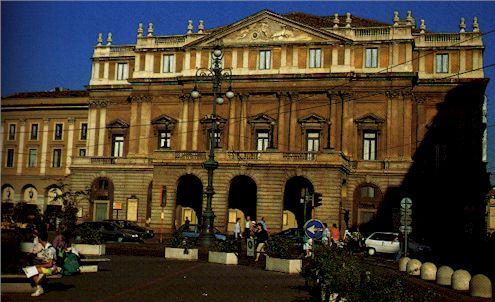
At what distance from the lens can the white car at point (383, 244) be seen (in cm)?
4256

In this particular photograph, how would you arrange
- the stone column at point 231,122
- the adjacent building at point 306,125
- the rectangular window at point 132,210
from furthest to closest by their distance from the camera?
the rectangular window at point 132,210 → the stone column at point 231,122 → the adjacent building at point 306,125

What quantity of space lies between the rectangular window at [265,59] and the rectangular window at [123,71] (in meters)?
13.5

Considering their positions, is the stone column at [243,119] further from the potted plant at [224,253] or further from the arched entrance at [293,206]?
the potted plant at [224,253]

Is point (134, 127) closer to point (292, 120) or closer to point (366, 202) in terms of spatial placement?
point (292, 120)

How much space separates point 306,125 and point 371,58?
7384mm

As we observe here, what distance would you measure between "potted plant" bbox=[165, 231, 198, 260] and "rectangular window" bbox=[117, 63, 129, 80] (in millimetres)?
36785

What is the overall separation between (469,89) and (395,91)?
571 centimetres

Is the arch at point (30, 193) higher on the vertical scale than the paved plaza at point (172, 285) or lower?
higher

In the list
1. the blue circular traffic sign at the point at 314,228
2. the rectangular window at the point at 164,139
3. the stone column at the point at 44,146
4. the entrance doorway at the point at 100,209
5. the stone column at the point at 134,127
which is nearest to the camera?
the blue circular traffic sign at the point at 314,228

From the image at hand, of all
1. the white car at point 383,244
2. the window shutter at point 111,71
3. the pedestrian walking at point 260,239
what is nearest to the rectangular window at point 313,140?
the white car at point 383,244

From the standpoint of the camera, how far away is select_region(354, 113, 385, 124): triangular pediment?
57406 millimetres

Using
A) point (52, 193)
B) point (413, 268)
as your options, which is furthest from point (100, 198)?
point (413, 268)

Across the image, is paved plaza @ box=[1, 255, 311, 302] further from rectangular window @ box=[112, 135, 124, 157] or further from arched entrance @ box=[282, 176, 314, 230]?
rectangular window @ box=[112, 135, 124, 157]

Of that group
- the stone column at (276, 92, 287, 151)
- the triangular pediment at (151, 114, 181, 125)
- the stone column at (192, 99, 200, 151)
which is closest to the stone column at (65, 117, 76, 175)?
the triangular pediment at (151, 114, 181, 125)
